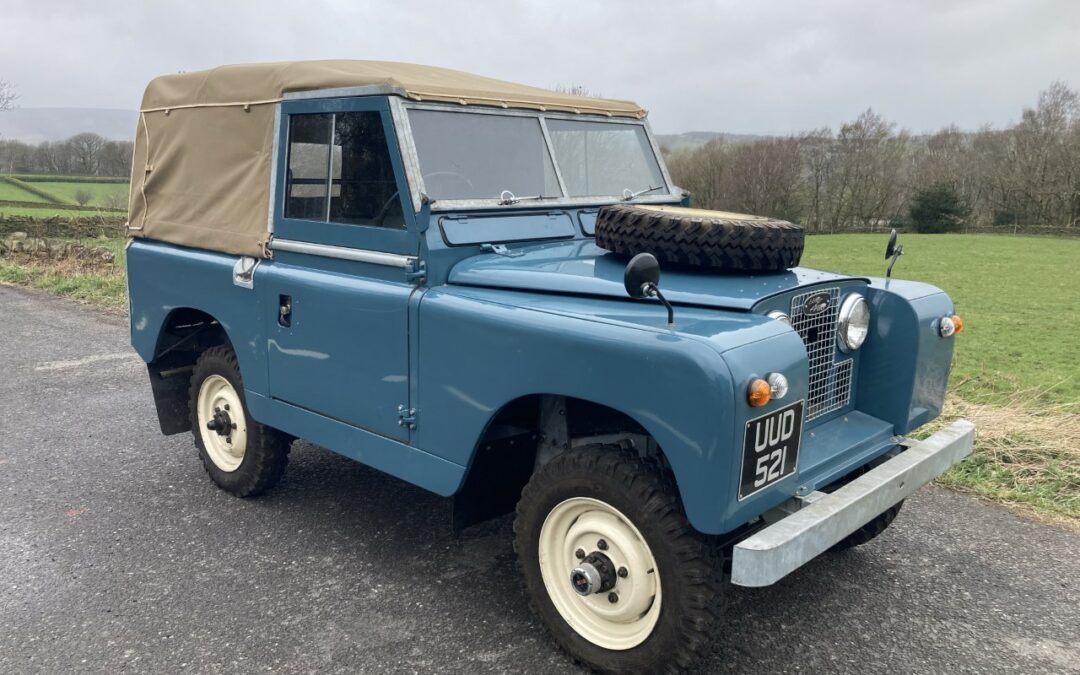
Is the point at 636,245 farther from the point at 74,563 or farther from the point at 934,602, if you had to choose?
the point at 74,563

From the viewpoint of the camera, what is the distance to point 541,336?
2.72m

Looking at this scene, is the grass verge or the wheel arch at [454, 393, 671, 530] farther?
the grass verge

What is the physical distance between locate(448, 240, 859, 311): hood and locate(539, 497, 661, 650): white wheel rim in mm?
801

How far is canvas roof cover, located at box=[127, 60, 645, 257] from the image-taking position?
3.71 metres

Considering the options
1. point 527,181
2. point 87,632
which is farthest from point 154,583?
point 527,181

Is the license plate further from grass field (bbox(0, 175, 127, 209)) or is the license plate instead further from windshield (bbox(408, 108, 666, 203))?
grass field (bbox(0, 175, 127, 209))

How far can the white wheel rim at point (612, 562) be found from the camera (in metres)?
2.64

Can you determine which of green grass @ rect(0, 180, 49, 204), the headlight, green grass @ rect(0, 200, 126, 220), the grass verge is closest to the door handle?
the headlight

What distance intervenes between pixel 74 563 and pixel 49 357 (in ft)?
16.5

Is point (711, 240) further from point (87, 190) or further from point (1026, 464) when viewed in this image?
point (87, 190)

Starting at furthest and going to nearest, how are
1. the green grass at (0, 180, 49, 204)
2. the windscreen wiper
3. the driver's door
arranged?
the green grass at (0, 180, 49, 204)
the windscreen wiper
the driver's door

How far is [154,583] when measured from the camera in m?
3.47

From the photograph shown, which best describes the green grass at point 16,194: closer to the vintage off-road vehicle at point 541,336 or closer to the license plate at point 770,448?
the vintage off-road vehicle at point 541,336

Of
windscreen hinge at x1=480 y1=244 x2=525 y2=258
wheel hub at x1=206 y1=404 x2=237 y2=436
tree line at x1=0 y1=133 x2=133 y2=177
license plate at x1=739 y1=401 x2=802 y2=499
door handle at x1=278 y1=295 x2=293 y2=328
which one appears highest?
tree line at x1=0 y1=133 x2=133 y2=177
